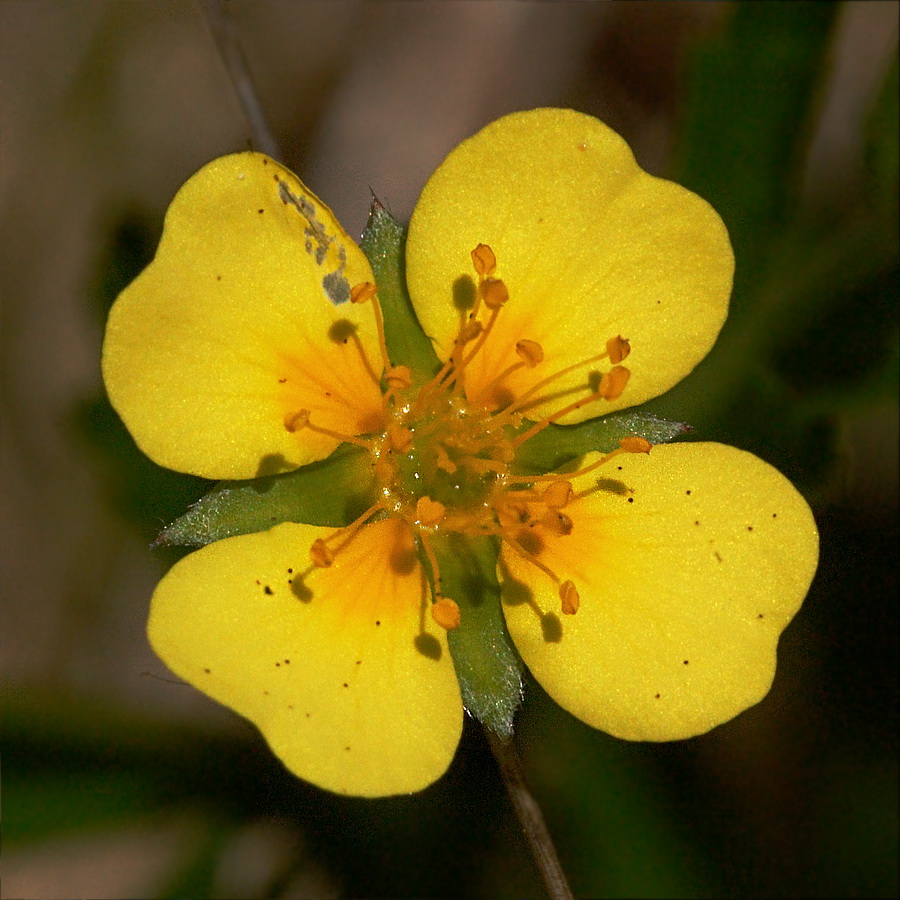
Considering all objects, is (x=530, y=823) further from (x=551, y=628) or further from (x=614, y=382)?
(x=614, y=382)

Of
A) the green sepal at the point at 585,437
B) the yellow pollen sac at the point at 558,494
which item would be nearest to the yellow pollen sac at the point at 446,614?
the yellow pollen sac at the point at 558,494

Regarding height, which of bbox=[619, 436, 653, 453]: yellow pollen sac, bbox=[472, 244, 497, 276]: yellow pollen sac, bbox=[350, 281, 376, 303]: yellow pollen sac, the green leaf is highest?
the green leaf

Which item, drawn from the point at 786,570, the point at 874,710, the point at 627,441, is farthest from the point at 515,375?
the point at 874,710

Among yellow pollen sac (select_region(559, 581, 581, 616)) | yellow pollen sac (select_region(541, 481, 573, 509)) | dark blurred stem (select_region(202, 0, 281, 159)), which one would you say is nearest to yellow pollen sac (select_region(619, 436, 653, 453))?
yellow pollen sac (select_region(541, 481, 573, 509))

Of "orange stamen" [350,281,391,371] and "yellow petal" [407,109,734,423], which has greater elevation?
"yellow petal" [407,109,734,423]

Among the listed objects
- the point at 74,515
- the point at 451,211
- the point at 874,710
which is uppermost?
the point at 451,211

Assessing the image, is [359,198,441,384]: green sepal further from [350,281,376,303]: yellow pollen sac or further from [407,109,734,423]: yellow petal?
[350,281,376,303]: yellow pollen sac

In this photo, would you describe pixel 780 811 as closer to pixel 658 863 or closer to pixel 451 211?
pixel 658 863
